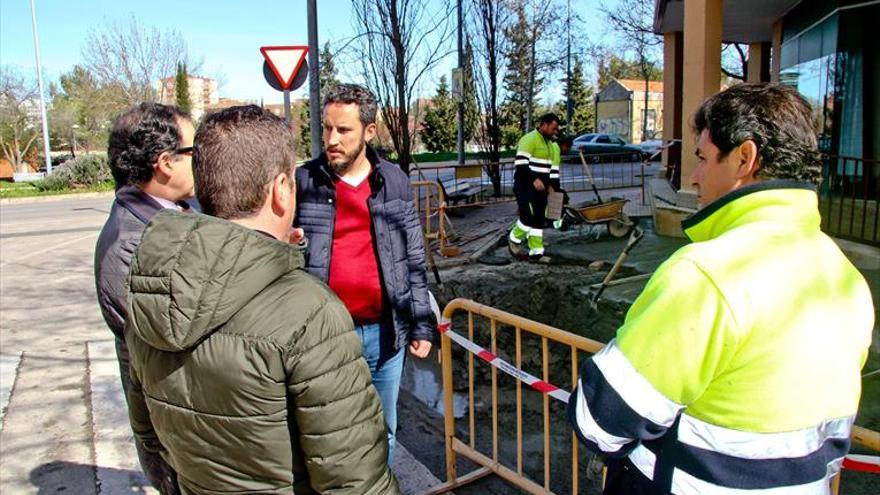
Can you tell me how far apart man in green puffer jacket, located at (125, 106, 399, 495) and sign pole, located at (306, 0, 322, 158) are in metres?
5.75

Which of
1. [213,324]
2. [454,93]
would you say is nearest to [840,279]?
[213,324]

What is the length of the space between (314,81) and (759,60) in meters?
15.2

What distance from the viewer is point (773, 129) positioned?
132 centimetres

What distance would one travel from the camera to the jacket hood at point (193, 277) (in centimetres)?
129

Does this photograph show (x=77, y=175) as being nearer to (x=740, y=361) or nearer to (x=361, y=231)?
(x=361, y=231)

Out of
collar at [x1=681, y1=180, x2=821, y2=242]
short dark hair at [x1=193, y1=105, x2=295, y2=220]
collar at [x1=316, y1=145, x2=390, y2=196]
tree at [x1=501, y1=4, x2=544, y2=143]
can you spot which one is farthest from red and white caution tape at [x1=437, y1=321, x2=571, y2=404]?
tree at [x1=501, y1=4, x2=544, y2=143]

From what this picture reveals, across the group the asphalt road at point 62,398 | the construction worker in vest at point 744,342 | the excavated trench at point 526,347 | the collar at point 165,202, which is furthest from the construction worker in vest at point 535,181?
the construction worker in vest at point 744,342

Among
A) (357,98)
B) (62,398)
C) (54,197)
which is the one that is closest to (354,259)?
(357,98)

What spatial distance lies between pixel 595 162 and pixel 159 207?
88.3 ft

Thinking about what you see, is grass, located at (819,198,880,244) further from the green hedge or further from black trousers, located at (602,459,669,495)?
the green hedge

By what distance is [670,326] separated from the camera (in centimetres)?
119

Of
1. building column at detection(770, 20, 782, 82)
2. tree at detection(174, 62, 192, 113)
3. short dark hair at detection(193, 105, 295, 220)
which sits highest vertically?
tree at detection(174, 62, 192, 113)

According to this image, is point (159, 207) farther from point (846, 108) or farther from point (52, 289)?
point (846, 108)

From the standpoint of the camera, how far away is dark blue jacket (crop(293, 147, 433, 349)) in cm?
271
